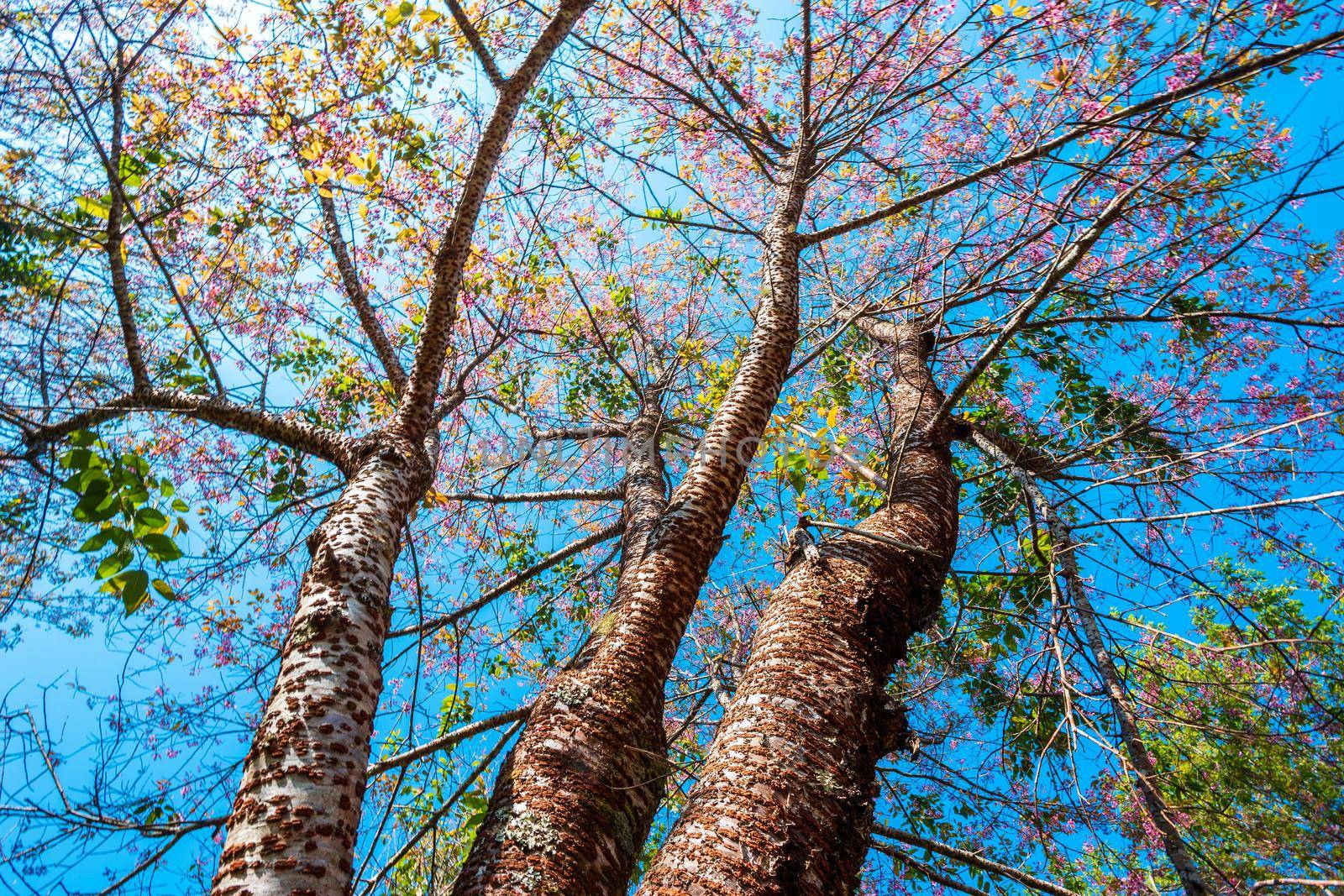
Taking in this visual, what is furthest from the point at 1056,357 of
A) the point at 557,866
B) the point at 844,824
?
the point at 557,866

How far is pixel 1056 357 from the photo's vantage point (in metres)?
5.76

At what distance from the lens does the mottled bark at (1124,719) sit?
5.99ft

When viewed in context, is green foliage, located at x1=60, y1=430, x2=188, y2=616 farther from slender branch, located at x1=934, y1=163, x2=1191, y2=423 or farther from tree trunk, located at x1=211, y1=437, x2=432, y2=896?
slender branch, located at x1=934, y1=163, x2=1191, y2=423

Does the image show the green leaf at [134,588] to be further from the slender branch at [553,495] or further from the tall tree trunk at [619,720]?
the slender branch at [553,495]

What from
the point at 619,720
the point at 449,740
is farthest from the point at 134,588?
the point at 449,740

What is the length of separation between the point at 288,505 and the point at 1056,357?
6203 millimetres

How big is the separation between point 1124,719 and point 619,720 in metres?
1.89

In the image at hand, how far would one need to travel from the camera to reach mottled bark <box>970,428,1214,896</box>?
1827mm

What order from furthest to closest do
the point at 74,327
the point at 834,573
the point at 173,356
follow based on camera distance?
1. the point at 74,327
2. the point at 173,356
3. the point at 834,573

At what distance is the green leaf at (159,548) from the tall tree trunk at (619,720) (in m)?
1.03

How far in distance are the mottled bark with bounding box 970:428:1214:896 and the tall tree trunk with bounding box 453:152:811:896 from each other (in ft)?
4.30

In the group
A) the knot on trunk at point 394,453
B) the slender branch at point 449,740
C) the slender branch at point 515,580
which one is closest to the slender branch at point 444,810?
the slender branch at point 449,740

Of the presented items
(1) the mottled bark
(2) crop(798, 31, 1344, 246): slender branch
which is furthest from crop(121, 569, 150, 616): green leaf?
(2) crop(798, 31, 1344, 246): slender branch

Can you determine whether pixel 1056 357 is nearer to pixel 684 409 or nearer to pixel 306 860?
pixel 684 409
